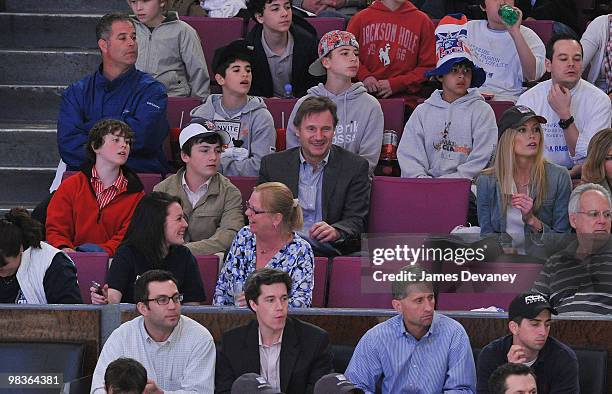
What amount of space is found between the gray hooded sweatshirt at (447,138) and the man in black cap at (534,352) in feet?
6.62

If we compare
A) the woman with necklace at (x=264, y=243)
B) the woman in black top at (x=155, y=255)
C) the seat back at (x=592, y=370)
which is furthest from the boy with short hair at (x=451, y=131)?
the seat back at (x=592, y=370)

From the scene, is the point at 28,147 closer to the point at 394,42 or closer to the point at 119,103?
the point at 119,103

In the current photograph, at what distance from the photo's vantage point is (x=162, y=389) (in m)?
6.30

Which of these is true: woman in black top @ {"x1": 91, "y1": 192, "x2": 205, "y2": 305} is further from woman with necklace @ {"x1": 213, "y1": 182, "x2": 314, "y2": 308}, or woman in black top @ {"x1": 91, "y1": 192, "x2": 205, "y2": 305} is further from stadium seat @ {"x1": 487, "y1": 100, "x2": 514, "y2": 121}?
stadium seat @ {"x1": 487, "y1": 100, "x2": 514, "y2": 121}

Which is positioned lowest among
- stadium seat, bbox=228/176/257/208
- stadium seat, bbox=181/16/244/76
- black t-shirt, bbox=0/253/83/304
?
black t-shirt, bbox=0/253/83/304

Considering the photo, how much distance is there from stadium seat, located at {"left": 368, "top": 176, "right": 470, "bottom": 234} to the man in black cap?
4.77 ft

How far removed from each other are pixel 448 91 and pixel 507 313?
2129 millimetres

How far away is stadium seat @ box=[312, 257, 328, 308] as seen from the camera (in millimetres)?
7074

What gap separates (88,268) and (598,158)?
2501mm

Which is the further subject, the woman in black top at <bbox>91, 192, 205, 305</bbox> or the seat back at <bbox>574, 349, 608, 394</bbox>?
the woman in black top at <bbox>91, 192, 205, 305</bbox>

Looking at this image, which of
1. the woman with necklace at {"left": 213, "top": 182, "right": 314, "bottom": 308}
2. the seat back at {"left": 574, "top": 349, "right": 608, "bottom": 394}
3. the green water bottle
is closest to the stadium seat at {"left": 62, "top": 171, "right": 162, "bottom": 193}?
the woman with necklace at {"left": 213, "top": 182, "right": 314, "bottom": 308}

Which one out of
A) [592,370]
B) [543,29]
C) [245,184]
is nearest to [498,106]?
[543,29]

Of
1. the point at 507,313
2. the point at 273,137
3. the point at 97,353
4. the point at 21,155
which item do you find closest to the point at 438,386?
the point at 507,313

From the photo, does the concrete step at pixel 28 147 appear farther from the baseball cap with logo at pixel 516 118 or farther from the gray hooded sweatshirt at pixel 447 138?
the baseball cap with logo at pixel 516 118
